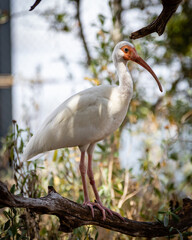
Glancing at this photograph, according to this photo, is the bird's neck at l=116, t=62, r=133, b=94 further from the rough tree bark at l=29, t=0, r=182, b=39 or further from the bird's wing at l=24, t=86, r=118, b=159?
the rough tree bark at l=29, t=0, r=182, b=39

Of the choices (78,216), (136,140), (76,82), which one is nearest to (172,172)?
(136,140)

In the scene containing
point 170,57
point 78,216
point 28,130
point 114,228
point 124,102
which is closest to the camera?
point 78,216

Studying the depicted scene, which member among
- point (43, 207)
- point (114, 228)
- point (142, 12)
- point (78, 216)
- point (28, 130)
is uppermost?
point (142, 12)

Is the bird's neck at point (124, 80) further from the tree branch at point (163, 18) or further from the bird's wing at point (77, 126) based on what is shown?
the tree branch at point (163, 18)

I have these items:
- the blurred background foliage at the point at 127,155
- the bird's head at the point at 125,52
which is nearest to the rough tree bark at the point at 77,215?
the blurred background foliage at the point at 127,155

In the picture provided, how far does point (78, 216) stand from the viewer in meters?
2.01

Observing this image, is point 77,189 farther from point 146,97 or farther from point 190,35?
point 190,35

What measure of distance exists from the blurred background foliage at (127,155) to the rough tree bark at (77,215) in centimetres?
14

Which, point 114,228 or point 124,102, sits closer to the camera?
point 114,228

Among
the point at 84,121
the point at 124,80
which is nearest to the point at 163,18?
the point at 124,80

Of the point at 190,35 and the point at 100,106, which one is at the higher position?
the point at 190,35

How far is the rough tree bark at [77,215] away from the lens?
5.55 ft

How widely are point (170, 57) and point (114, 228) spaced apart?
2947 millimetres

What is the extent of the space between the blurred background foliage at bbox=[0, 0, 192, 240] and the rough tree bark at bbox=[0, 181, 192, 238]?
14 centimetres
